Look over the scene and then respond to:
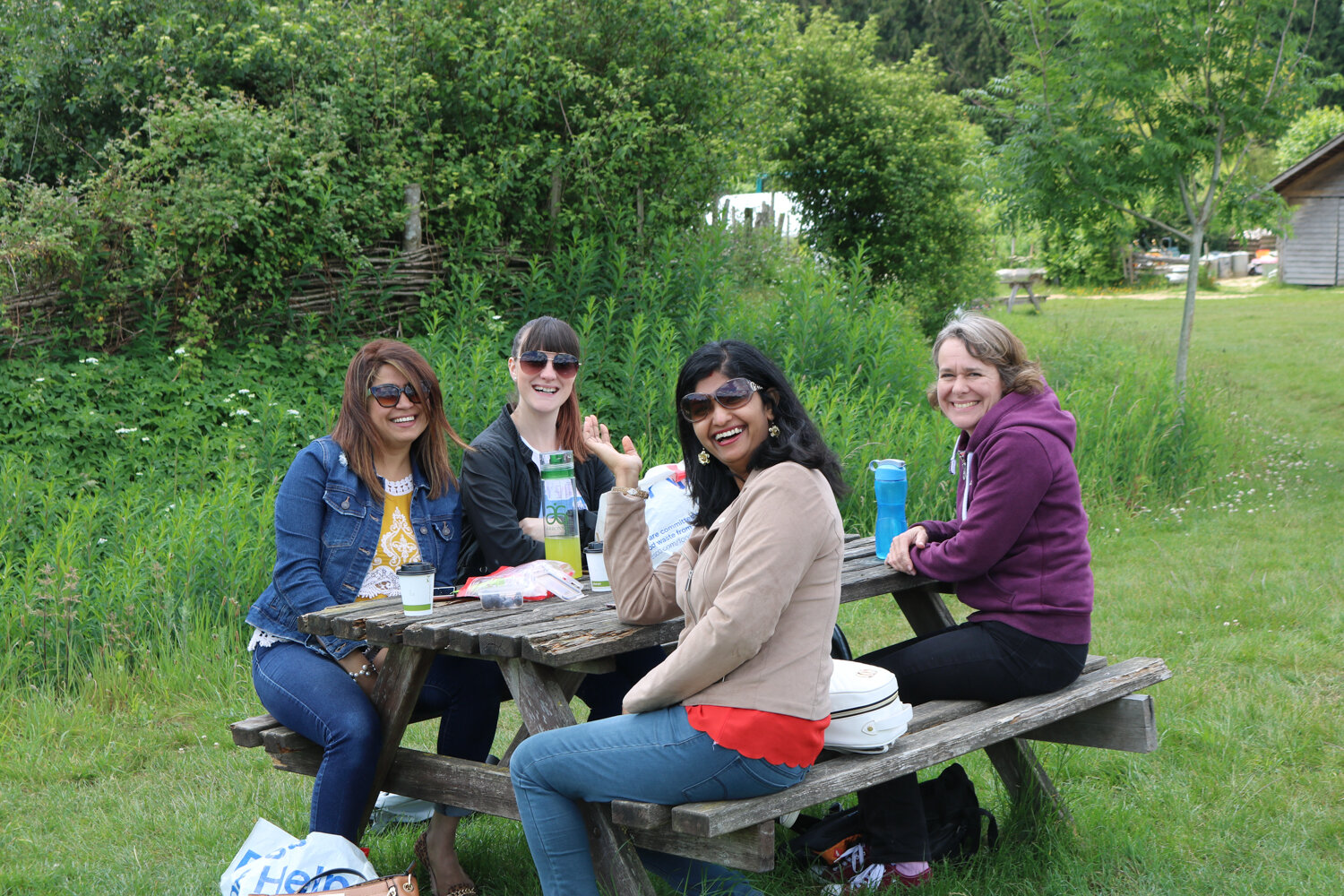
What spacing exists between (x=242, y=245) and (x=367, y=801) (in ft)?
18.8

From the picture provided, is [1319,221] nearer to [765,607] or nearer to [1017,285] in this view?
[1017,285]

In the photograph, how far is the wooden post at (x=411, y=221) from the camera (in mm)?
8867

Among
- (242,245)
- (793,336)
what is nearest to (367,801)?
(242,245)

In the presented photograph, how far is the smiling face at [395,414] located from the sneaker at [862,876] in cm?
185

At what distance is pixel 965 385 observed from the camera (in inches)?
143

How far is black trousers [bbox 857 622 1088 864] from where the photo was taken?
131 inches

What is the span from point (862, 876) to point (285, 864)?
62.2 inches

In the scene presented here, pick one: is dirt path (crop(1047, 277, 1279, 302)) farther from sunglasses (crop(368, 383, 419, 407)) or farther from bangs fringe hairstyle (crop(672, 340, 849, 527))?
bangs fringe hairstyle (crop(672, 340, 849, 527))

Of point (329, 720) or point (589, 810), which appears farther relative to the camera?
point (329, 720)

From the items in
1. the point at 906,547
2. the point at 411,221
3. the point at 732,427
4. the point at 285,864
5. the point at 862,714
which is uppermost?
the point at 411,221

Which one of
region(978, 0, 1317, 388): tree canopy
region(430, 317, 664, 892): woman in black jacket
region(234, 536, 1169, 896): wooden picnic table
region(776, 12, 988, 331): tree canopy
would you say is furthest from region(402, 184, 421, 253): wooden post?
region(776, 12, 988, 331): tree canopy

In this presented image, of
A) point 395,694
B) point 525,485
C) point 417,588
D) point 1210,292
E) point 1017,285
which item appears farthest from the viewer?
point 1210,292

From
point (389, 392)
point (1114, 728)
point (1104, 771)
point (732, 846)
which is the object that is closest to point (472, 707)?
point (389, 392)

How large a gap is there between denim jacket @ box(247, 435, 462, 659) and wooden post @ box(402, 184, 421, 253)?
5.56 m
